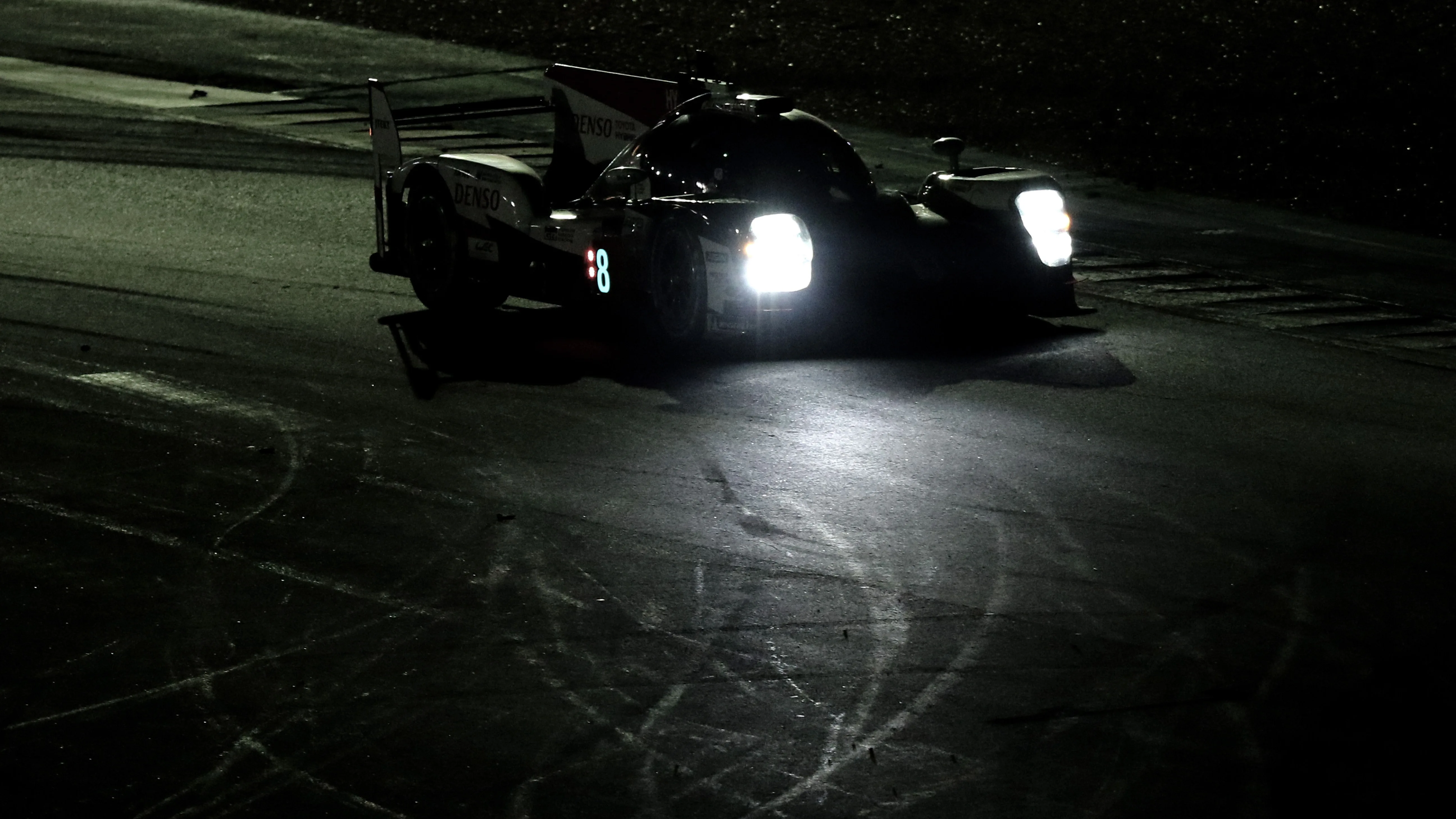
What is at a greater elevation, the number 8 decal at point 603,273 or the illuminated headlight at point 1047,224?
the illuminated headlight at point 1047,224

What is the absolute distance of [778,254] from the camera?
1094 centimetres

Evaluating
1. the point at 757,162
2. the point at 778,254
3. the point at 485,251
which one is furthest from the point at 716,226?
the point at 485,251

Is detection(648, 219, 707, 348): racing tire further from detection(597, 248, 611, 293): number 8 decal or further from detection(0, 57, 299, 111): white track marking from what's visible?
detection(0, 57, 299, 111): white track marking

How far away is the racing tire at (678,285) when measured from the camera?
11188 millimetres

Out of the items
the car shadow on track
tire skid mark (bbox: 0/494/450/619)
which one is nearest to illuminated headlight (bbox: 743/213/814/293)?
the car shadow on track

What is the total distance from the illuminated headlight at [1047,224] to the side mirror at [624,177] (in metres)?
2.35

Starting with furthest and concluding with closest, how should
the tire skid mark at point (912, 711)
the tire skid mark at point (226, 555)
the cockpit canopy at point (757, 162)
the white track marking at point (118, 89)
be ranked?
the white track marking at point (118, 89), the cockpit canopy at point (757, 162), the tire skid mark at point (226, 555), the tire skid mark at point (912, 711)

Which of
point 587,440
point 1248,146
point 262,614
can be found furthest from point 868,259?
point 1248,146

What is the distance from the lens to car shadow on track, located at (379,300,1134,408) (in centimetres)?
1084

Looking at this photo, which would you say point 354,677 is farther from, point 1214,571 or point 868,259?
point 868,259

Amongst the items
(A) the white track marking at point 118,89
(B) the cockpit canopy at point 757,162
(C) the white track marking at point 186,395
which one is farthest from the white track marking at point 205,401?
(A) the white track marking at point 118,89

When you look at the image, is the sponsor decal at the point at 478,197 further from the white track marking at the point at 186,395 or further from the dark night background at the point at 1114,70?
the dark night background at the point at 1114,70

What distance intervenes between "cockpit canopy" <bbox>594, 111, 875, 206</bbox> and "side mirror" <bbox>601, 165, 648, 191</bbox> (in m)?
0.06

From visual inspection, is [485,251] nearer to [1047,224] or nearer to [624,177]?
[624,177]
